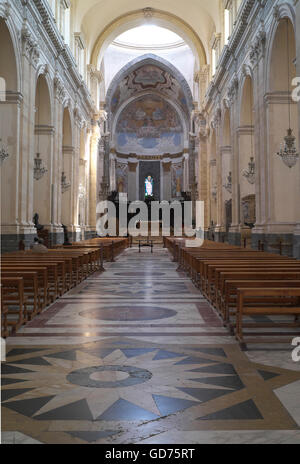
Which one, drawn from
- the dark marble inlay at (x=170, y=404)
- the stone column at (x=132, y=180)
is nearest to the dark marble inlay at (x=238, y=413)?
the dark marble inlay at (x=170, y=404)

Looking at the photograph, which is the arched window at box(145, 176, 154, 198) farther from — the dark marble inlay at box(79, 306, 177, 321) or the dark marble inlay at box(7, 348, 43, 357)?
the dark marble inlay at box(7, 348, 43, 357)

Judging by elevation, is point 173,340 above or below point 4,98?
below

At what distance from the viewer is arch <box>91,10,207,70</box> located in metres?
27.9

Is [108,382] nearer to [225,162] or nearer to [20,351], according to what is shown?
[20,351]

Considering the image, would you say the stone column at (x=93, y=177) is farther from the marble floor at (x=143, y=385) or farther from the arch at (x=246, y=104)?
the marble floor at (x=143, y=385)

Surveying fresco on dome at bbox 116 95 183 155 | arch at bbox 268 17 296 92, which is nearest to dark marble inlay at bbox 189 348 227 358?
arch at bbox 268 17 296 92

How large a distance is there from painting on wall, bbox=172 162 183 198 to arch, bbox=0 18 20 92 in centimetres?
3209

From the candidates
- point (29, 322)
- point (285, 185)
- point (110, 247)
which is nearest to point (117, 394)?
point (29, 322)

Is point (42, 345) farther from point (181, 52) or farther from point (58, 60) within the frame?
point (181, 52)

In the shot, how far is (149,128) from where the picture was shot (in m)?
46.1

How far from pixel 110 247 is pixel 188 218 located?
23566 millimetres

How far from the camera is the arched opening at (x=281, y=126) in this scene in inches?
535

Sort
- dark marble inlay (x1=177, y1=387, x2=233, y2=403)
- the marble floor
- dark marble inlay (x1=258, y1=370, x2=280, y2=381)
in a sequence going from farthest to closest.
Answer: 1. dark marble inlay (x1=258, y1=370, x2=280, y2=381)
2. dark marble inlay (x1=177, y1=387, x2=233, y2=403)
3. the marble floor

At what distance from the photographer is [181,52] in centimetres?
3834
